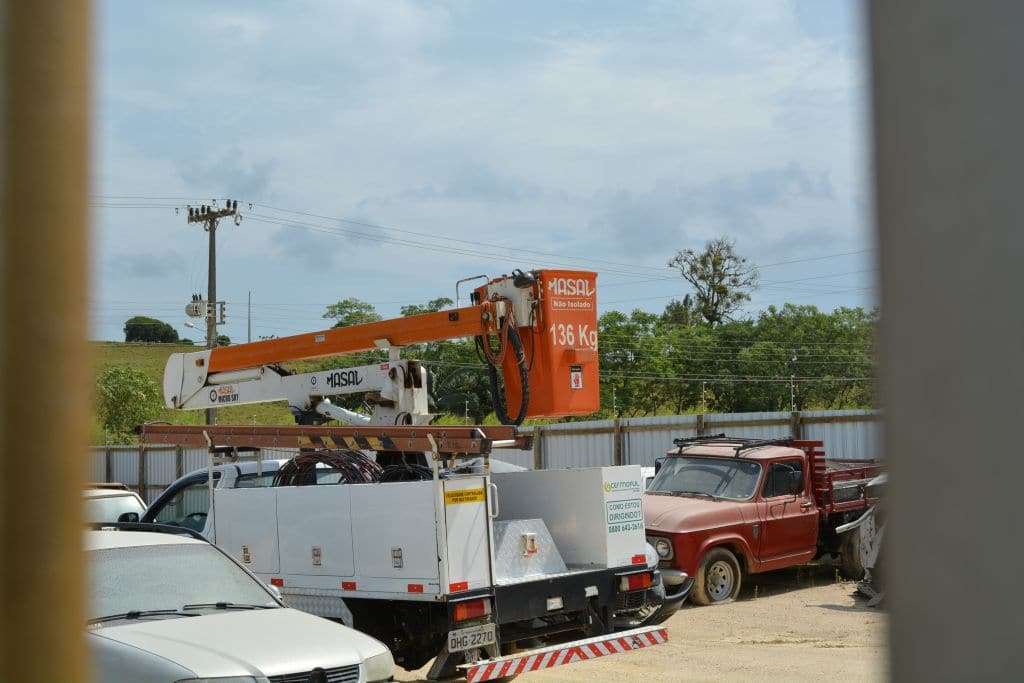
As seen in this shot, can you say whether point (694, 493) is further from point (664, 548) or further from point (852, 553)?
point (852, 553)

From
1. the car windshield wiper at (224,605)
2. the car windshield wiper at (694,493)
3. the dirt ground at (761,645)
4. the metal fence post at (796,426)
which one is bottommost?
the dirt ground at (761,645)

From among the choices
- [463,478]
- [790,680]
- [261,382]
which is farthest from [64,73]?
[261,382]

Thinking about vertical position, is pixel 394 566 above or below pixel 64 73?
below

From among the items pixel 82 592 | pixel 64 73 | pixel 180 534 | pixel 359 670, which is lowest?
pixel 359 670

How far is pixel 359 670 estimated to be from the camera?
710 cm

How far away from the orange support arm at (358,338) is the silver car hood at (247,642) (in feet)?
12.2

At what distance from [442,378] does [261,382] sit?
40.9m

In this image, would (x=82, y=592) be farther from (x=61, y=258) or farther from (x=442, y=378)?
(x=442, y=378)

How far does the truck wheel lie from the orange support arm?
5.44 m

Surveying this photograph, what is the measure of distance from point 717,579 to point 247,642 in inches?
369

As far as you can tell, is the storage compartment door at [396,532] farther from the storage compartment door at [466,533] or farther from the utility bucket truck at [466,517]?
the storage compartment door at [466,533]

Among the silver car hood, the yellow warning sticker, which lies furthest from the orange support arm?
the silver car hood

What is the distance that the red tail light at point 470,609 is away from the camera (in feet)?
28.8

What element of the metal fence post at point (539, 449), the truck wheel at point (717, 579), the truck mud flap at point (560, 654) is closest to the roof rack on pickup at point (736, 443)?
the truck wheel at point (717, 579)
